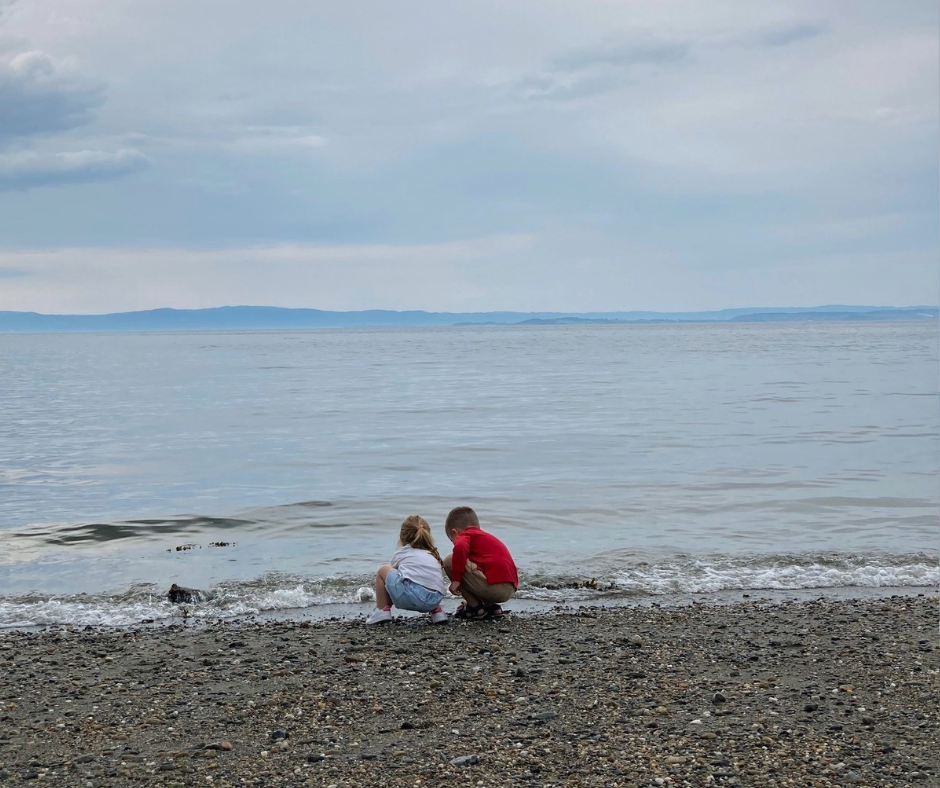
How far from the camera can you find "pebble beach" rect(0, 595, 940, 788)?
563cm

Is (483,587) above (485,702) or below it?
above

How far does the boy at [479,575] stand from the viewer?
9.50 meters

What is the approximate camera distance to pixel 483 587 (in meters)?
9.51

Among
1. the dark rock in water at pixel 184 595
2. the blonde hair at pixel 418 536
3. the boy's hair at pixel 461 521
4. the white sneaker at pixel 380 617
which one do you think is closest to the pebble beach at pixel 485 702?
the white sneaker at pixel 380 617

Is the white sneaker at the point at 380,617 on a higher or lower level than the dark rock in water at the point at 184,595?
higher

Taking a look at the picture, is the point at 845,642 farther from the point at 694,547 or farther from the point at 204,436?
the point at 204,436

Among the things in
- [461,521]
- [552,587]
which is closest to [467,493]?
[552,587]

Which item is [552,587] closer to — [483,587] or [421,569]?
[483,587]

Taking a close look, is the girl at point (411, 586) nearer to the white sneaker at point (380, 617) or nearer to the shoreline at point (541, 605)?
the white sneaker at point (380, 617)

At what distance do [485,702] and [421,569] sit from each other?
8.95 ft

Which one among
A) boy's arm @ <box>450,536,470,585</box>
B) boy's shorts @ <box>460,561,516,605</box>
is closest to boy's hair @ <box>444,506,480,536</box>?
boy's arm @ <box>450,536,470,585</box>

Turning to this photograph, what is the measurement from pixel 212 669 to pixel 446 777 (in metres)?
→ 2.93

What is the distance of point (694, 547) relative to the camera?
1364cm

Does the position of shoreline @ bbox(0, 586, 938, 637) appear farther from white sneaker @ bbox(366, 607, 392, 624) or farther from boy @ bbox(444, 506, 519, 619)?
boy @ bbox(444, 506, 519, 619)
